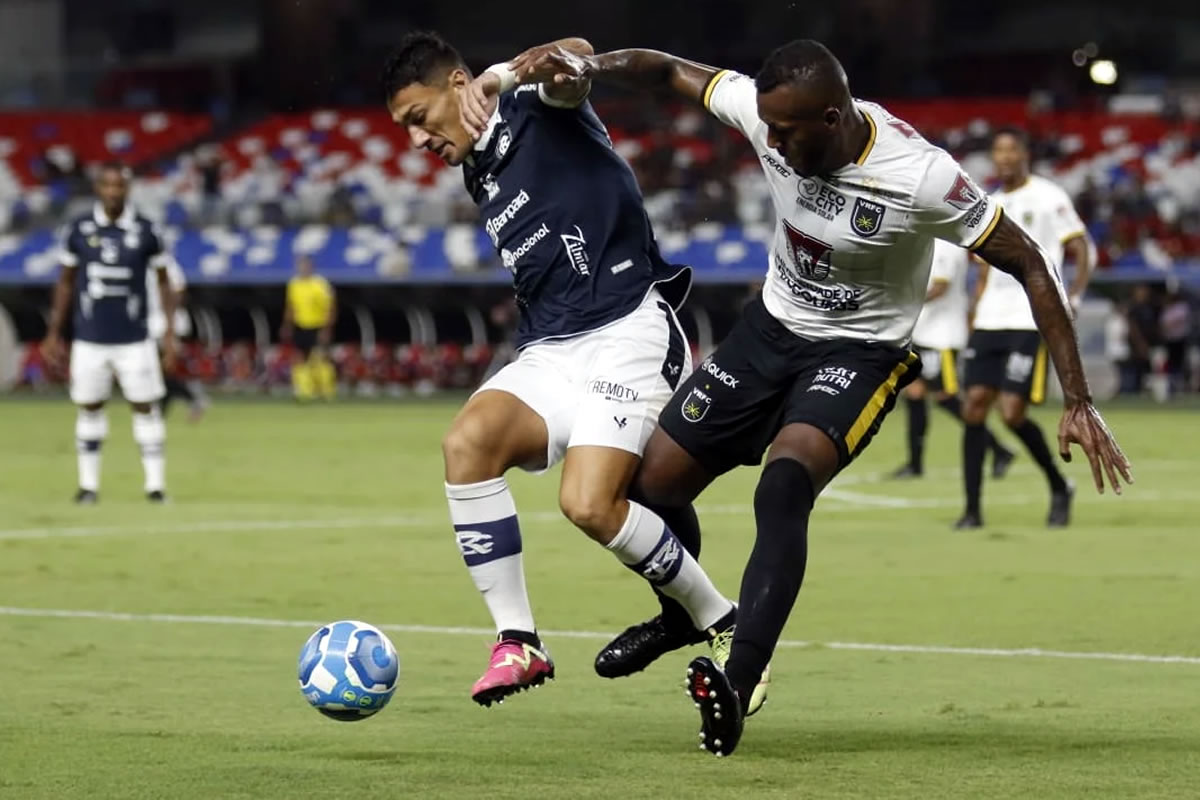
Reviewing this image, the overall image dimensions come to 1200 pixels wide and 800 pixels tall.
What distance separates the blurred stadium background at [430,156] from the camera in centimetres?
3281

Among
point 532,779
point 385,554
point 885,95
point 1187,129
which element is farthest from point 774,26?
point 532,779

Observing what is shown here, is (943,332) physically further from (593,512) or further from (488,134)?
(593,512)

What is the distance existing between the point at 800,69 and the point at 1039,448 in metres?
7.96

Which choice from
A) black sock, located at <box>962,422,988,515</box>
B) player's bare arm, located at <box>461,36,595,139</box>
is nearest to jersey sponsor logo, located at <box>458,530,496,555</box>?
player's bare arm, located at <box>461,36,595,139</box>

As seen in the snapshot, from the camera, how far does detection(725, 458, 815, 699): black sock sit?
20.0 feet

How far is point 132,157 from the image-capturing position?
44.2 metres

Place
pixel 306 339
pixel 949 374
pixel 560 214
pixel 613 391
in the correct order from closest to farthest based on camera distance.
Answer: pixel 613 391
pixel 560 214
pixel 949 374
pixel 306 339

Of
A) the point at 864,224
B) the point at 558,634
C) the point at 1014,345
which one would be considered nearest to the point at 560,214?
the point at 864,224

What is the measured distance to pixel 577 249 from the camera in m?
7.21

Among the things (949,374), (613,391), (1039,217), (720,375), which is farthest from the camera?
(949,374)

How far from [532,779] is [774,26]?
132ft

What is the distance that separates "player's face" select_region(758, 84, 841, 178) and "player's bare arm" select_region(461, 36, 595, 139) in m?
0.79

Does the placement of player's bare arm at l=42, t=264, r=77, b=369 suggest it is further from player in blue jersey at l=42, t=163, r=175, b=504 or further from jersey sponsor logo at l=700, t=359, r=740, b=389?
jersey sponsor logo at l=700, t=359, r=740, b=389

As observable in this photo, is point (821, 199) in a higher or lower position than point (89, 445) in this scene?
higher
